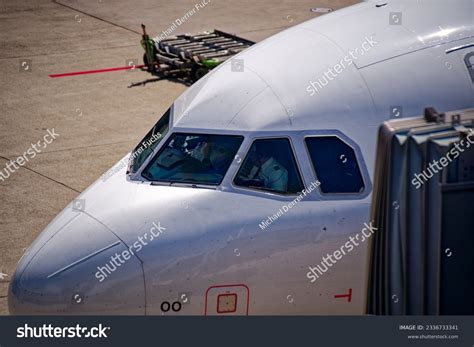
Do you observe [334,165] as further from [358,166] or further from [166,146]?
[166,146]

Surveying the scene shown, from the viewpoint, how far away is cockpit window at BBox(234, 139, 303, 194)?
11117mm

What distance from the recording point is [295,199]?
11.0 metres

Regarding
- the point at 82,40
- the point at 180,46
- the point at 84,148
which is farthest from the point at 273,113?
the point at 82,40

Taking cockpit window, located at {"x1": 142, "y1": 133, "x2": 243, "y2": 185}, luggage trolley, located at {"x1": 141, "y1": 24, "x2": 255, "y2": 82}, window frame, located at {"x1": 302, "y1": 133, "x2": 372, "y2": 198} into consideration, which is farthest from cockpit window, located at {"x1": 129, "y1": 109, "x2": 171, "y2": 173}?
luggage trolley, located at {"x1": 141, "y1": 24, "x2": 255, "y2": 82}

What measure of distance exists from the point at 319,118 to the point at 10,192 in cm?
834

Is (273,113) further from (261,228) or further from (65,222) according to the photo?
(65,222)

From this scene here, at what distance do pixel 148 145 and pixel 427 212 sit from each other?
174 inches

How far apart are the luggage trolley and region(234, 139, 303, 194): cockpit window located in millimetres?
11873

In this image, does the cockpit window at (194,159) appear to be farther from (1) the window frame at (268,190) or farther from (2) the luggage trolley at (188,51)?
(2) the luggage trolley at (188,51)

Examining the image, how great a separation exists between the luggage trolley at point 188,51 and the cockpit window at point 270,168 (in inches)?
467

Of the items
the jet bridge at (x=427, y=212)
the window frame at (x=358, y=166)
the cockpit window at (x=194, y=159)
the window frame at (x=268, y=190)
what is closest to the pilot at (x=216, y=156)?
the cockpit window at (x=194, y=159)

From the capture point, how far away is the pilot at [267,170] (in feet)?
36.6

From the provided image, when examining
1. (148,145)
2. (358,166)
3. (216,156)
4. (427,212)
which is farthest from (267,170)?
(427,212)

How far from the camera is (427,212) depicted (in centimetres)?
879
